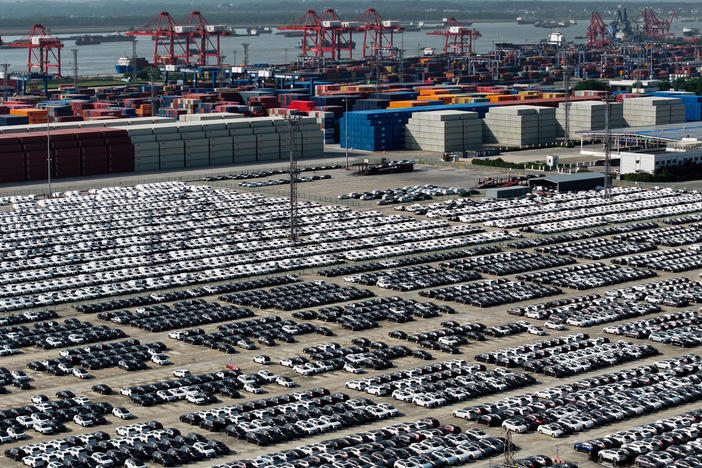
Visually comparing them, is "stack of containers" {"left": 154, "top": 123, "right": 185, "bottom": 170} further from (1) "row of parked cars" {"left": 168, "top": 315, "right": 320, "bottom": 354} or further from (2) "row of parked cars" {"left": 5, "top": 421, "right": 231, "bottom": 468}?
(2) "row of parked cars" {"left": 5, "top": 421, "right": 231, "bottom": 468}

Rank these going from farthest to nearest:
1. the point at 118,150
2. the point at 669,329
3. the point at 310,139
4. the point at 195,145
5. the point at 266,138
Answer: the point at 310,139 → the point at 266,138 → the point at 195,145 → the point at 118,150 → the point at 669,329

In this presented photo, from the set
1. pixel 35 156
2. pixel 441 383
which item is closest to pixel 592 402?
pixel 441 383

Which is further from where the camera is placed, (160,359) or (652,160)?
(652,160)

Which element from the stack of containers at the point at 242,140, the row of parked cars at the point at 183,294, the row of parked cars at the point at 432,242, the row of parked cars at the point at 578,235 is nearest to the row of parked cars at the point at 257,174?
the stack of containers at the point at 242,140

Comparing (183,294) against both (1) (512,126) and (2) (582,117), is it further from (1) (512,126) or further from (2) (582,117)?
(2) (582,117)

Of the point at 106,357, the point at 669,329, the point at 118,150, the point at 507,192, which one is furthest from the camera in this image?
the point at 118,150

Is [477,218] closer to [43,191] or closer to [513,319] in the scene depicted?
[513,319]

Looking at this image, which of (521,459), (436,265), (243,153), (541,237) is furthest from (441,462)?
(243,153)
